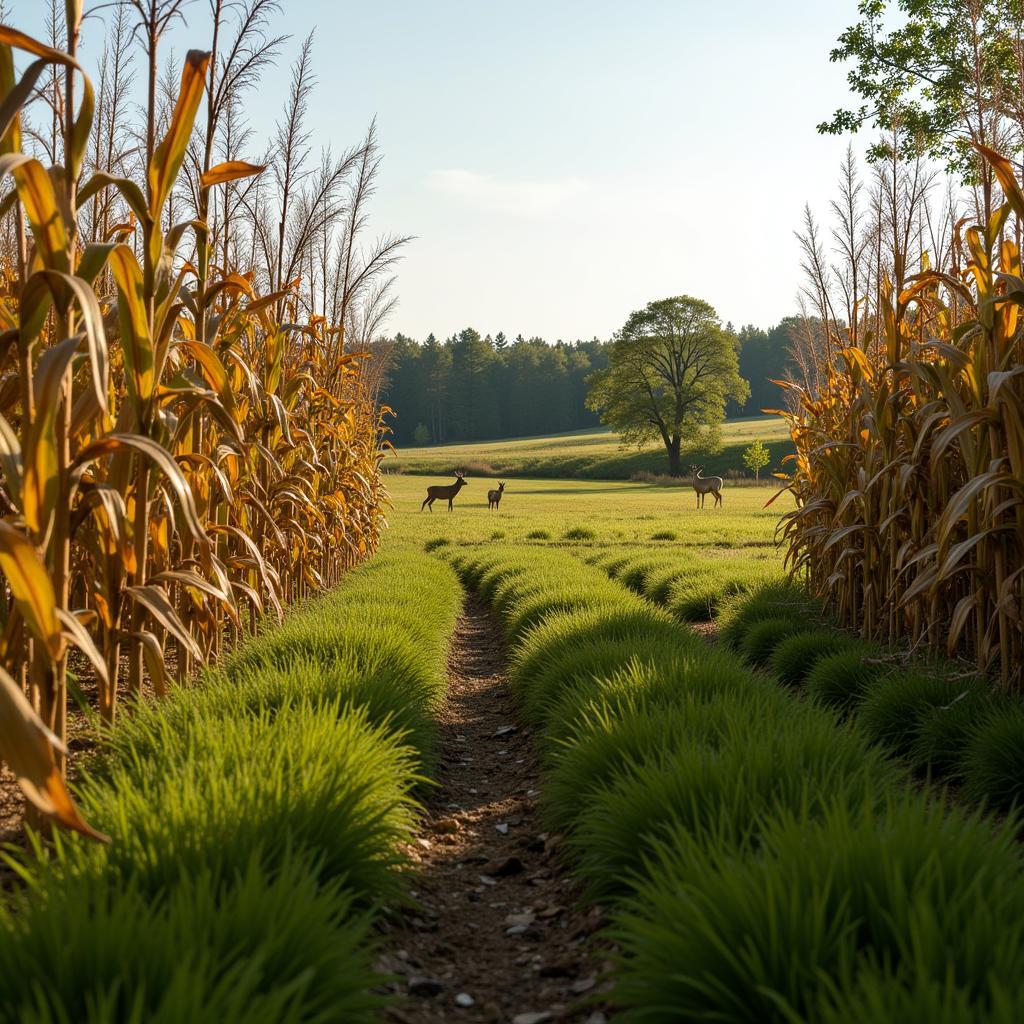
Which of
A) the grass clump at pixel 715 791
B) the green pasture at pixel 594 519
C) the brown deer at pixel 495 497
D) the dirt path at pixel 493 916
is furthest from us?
the brown deer at pixel 495 497

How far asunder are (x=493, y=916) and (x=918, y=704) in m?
2.29

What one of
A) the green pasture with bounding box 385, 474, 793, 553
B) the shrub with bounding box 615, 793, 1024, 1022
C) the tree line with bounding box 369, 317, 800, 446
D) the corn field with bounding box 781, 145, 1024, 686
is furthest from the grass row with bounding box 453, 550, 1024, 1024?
the tree line with bounding box 369, 317, 800, 446

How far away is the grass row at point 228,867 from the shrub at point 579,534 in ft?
40.4

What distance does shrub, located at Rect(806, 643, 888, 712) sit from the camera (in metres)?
4.38

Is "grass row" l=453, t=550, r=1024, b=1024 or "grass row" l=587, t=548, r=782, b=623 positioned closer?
"grass row" l=453, t=550, r=1024, b=1024

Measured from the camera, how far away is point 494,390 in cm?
8688

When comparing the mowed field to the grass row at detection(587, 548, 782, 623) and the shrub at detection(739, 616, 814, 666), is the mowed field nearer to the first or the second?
the grass row at detection(587, 548, 782, 623)

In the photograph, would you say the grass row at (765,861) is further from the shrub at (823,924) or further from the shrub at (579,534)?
the shrub at (579,534)

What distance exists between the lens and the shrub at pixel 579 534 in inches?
630

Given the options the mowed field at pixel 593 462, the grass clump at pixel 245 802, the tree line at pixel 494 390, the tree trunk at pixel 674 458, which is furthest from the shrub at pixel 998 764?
the tree line at pixel 494 390

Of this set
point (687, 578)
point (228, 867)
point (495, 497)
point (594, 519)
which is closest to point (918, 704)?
point (228, 867)

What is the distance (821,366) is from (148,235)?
235 inches

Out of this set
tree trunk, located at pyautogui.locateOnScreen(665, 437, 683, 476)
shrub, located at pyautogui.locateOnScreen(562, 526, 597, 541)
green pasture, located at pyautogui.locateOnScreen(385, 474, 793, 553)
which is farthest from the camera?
tree trunk, located at pyautogui.locateOnScreen(665, 437, 683, 476)

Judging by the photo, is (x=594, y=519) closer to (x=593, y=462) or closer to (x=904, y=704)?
(x=904, y=704)
